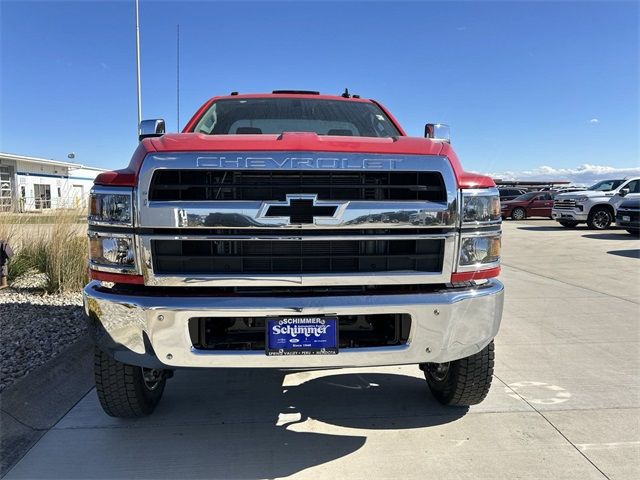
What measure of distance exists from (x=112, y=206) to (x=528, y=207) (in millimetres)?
25514

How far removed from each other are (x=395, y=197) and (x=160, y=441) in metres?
1.93

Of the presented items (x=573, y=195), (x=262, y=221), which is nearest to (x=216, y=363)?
(x=262, y=221)

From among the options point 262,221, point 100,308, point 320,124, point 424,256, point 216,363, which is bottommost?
point 216,363

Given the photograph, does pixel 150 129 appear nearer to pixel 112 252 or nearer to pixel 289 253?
pixel 112 252

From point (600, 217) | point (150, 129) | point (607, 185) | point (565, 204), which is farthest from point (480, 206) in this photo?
point (607, 185)

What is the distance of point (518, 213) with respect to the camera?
25.3m

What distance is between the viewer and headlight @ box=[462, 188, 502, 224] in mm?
2496

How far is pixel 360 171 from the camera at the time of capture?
2402 millimetres

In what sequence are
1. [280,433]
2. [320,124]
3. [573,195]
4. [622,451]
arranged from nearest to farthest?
[622,451], [280,433], [320,124], [573,195]

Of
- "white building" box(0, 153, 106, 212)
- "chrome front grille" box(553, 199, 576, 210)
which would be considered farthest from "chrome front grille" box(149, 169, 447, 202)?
"chrome front grille" box(553, 199, 576, 210)

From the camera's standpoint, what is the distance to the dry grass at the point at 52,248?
600 centimetres

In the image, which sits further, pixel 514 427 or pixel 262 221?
pixel 514 427

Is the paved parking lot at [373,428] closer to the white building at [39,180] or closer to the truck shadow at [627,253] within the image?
the white building at [39,180]

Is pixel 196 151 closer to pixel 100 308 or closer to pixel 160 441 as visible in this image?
pixel 100 308
